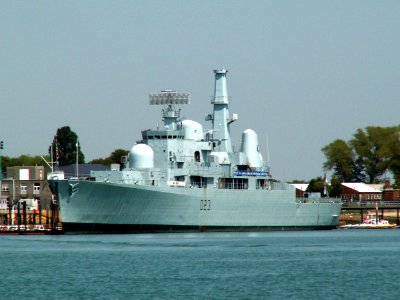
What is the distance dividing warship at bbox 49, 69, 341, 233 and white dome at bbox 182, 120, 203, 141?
0.34 feet

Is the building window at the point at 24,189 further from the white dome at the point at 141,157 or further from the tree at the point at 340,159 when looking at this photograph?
the tree at the point at 340,159

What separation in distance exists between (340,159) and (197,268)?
106348mm

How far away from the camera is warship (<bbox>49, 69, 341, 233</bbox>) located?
84.2 meters

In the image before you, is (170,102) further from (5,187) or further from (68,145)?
(68,145)

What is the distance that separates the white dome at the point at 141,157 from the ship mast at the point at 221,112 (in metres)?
10.6

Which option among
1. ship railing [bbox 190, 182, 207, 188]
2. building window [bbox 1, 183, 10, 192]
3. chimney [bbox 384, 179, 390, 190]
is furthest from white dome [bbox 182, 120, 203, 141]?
chimney [bbox 384, 179, 390, 190]

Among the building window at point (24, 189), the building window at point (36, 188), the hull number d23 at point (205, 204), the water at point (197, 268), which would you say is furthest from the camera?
the building window at point (36, 188)

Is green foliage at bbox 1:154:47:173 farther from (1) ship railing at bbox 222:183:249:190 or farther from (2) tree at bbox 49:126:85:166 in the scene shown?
(1) ship railing at bbox 222:183:249:190

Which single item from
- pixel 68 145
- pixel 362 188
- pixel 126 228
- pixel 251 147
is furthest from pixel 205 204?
pixel 68 145

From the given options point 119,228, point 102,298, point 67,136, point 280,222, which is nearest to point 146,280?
point 102,298

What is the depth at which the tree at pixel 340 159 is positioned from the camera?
527 feet

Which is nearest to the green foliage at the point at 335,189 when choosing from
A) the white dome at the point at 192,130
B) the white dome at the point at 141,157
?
the white dome at the point at 192,130

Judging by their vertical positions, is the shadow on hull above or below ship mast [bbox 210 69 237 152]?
below

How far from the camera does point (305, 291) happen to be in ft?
155
